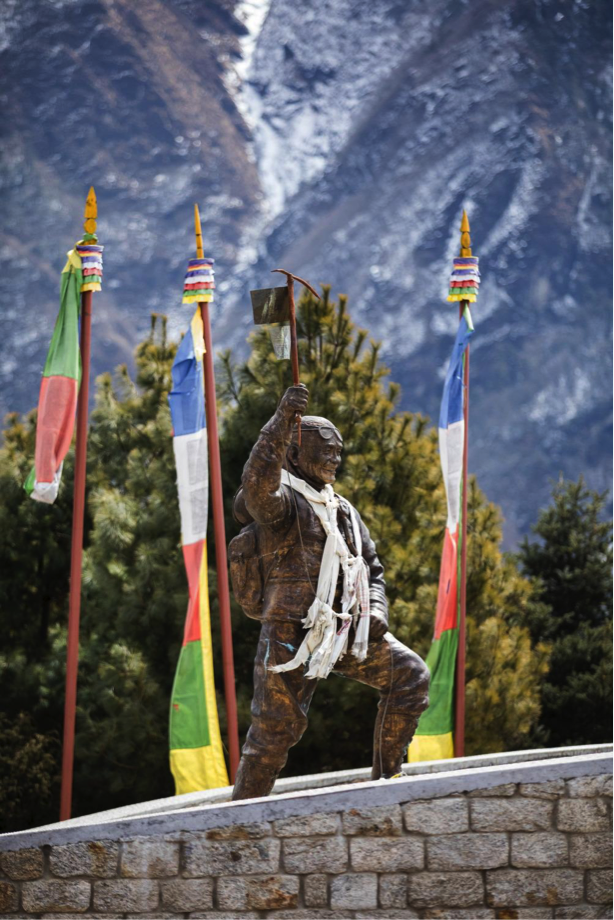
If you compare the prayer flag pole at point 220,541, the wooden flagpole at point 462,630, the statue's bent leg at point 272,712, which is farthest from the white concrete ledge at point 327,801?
the wooden flagpole at point 462,630

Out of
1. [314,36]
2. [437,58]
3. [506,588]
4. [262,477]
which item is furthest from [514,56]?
[262,477]

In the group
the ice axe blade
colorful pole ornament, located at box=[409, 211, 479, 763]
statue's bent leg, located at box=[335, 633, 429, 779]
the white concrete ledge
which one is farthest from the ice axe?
colorful pole ornament, located at box=[409, 211, 479, 763]

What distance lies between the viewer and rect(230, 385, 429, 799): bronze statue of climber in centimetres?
713

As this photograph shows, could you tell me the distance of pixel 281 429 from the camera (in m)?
6.78

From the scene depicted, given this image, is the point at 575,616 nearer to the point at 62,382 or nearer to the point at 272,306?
the point at 62,382

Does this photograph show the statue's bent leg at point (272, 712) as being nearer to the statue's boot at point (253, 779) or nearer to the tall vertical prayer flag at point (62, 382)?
the statue's boot at point (253, 779)

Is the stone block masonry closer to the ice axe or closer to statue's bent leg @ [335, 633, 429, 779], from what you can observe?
statue's bent leg @ [335, 633, 429, 779]

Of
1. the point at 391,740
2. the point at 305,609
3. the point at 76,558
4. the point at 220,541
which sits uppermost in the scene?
the point at 220,541

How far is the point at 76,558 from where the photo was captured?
390 inches

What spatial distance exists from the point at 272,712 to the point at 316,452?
4.28 ft

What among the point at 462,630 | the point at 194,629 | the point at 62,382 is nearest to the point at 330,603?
the point at 194,629

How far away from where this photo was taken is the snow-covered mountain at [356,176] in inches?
2421


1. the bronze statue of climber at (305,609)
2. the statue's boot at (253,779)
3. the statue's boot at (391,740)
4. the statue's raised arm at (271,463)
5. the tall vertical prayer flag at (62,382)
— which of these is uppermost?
the tall vertical prayer flag at (62,382)

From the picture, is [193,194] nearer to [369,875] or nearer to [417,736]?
[417,736]
